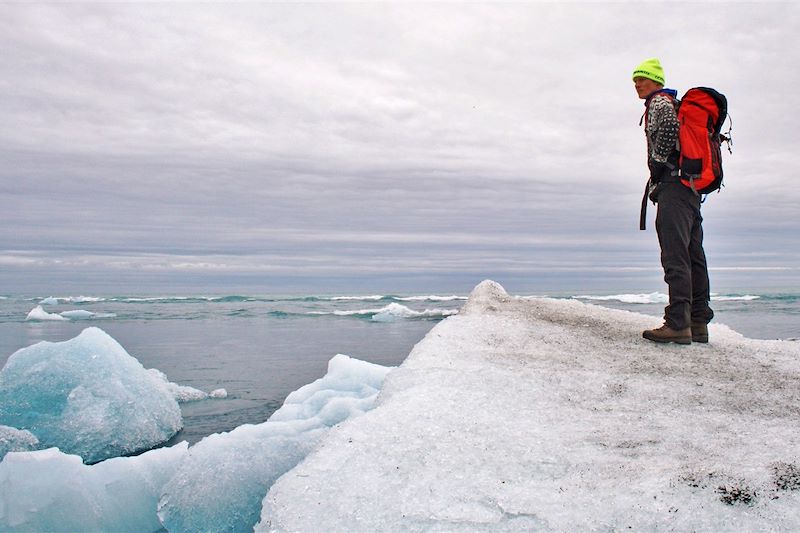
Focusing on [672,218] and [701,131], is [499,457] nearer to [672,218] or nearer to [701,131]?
[672,218]

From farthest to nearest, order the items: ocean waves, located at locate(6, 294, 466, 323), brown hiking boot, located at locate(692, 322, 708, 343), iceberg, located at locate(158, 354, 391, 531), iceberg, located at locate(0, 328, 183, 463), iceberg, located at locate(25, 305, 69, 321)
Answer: ocean waves, located at locate(6, 294, 466, 323)
iceberg, located at locate(25, 305, 69, 321)
iceberg, located at locate(0, 328, 183, 463)
brown hiking boot, located at locate(692, 322, 708, 343)
iceberg, located at locate(158, 354, 391, 531)

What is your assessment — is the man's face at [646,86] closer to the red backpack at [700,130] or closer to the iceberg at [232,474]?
the red backpack at [700,130]

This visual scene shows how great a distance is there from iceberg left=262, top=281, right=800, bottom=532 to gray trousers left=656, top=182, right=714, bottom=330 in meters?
0.44

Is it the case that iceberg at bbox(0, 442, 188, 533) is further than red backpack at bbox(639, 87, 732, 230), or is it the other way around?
red backpack at bbox(639, 87, 732, 230)

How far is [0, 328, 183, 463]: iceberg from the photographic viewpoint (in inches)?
193

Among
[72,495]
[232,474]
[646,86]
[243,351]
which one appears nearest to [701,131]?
[646,86]

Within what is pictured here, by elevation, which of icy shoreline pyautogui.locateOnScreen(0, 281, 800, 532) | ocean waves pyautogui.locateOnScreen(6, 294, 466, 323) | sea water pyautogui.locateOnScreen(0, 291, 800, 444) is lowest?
ocean waves pyautogui.locateOnScreen(6, 294, 466, 323)

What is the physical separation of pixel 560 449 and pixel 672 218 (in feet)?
8.65

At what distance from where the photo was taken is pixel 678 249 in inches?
177

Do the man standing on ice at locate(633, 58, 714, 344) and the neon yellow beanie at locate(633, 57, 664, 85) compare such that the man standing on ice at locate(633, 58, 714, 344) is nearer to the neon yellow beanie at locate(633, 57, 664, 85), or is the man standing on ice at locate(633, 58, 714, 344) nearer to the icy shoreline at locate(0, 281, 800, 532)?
the neon yellow beanie at locate(633, 57, 664, 85)

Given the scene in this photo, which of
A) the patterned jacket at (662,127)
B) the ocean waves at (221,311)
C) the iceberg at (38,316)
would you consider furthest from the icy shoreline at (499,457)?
the iceberg at (38,316)

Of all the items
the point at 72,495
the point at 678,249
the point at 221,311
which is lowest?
the point at 221,311

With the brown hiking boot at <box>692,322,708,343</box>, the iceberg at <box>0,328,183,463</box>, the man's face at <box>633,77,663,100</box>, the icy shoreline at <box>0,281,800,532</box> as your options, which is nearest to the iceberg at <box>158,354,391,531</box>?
the icy shoreline at <box>0,281,800,532</box>

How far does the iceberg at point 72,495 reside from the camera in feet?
10.4
